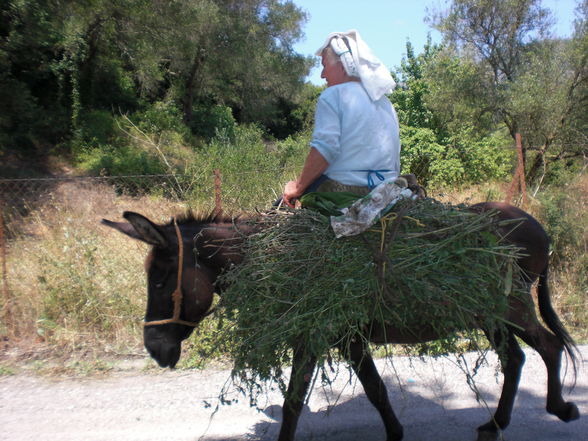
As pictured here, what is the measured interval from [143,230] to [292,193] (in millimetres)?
908

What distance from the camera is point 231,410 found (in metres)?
3.96

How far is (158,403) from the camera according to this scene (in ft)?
13.4

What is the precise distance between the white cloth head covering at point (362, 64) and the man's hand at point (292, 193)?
689 millimetres

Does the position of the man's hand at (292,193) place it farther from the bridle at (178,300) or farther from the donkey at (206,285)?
the bridle at (178,300)

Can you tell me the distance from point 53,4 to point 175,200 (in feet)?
27.9

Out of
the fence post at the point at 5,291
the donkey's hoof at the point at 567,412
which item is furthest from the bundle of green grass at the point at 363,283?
the fence post at the point at 5,291

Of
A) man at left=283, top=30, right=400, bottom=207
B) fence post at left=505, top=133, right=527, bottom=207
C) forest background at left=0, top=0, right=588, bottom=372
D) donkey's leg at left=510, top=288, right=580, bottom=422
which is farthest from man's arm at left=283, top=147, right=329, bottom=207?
fence post at left=505, top=133, right=527, bottom=207

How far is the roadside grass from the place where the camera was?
5152 mm

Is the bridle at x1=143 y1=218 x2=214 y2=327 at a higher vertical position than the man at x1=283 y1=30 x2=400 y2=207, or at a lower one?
lower

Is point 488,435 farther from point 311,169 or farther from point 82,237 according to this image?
point 82,237

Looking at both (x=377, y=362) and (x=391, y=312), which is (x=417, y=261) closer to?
(x=391, y=312)

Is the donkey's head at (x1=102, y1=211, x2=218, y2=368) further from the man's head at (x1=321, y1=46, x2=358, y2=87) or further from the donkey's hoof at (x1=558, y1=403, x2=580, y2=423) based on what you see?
the donkey's hoof at (x1=558, y1=403, x2=580, y2=423)

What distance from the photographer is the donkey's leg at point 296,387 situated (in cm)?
265

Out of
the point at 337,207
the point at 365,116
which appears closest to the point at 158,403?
the point at 337,207
